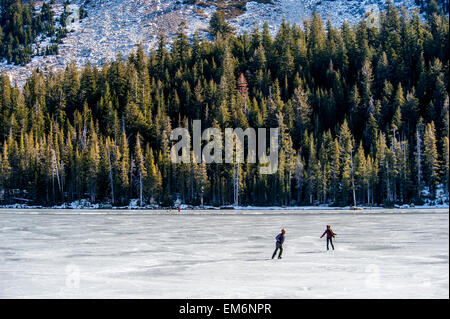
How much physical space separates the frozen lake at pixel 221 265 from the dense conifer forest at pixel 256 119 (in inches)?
2412

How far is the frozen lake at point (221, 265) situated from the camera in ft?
62.5

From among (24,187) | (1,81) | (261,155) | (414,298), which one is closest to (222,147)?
(261,155)

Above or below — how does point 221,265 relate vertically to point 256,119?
below

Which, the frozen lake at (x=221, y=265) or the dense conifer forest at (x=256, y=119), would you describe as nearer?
the frozen lake at (x=221, y=265)

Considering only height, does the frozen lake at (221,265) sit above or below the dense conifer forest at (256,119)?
below

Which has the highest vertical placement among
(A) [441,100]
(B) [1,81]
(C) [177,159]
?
(B) [1,81]

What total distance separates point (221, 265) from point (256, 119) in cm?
9504

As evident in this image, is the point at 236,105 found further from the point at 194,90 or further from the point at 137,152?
the point at 137,152

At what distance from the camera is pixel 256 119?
11838cm

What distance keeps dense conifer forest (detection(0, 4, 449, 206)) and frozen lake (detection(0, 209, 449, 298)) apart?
2412 inches

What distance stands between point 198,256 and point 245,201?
2929 inches

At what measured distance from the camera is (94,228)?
4506 centimetres

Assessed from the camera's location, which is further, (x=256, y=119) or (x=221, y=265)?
(x=256, y=119)

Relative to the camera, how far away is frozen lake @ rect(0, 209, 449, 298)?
1906cm
